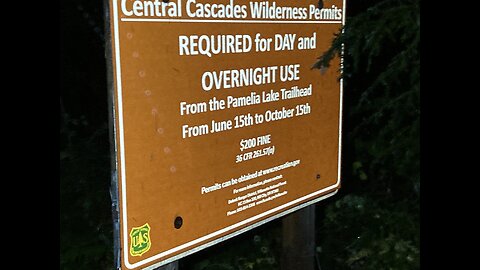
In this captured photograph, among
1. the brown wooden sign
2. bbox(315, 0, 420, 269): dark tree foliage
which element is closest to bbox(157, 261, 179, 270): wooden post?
the brown wooden sign

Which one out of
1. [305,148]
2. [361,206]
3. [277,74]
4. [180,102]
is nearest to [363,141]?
[361,206]

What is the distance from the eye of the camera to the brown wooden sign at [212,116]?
1912 millimetres

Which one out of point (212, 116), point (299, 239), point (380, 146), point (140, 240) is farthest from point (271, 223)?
point (140, 240)

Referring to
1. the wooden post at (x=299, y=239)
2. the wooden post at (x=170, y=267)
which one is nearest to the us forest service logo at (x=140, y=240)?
the wooden post at (x=170, y=267)

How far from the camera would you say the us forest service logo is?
193 centimetres

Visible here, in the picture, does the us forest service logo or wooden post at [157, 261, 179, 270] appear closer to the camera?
the us forest service logo

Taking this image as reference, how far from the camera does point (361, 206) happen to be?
3.72m

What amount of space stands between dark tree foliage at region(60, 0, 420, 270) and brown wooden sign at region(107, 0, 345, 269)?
0.24m

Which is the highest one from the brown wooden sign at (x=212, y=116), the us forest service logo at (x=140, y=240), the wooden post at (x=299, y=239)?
the brown wooden sign at (x=212, y=116)

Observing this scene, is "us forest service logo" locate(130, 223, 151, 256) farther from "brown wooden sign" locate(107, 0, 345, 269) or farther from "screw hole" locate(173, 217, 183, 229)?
"screw hole" locate(173, 217, 183, 229)

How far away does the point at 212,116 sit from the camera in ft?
7.27

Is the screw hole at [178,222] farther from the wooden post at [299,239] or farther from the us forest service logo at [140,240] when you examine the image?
the wooden post at [299,239]

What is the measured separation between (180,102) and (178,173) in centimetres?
24

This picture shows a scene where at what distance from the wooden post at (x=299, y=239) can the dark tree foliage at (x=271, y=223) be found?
327 mm
